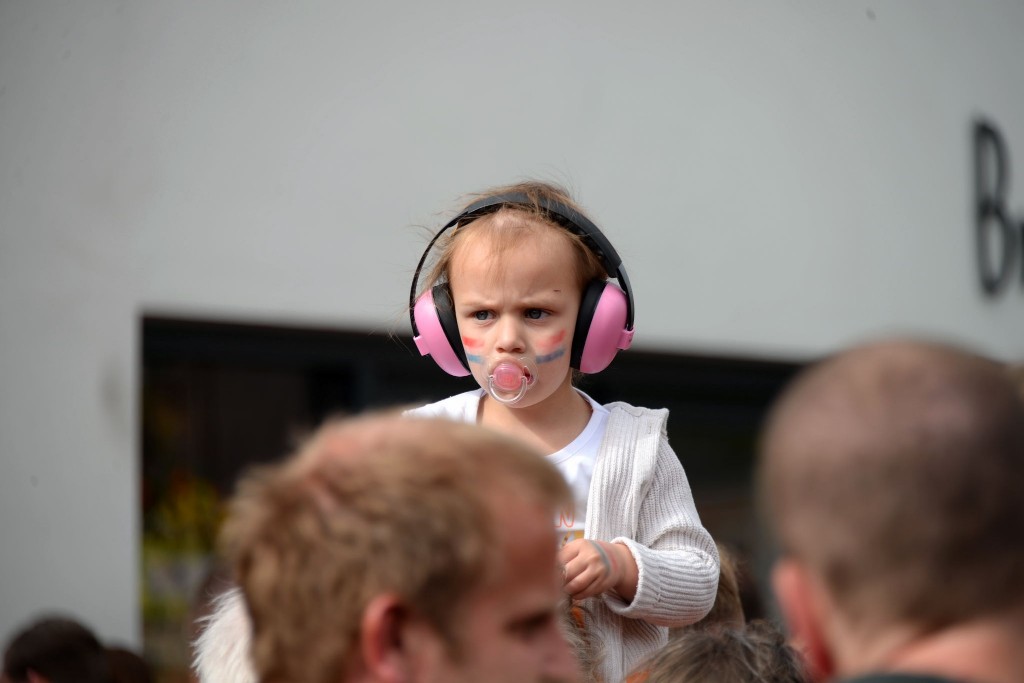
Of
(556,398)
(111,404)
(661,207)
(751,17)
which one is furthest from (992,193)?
(556,398)

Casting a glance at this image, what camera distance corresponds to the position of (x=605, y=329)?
7.27 feet

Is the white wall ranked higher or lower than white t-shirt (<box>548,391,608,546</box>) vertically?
higher

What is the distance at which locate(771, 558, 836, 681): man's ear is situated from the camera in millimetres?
1161

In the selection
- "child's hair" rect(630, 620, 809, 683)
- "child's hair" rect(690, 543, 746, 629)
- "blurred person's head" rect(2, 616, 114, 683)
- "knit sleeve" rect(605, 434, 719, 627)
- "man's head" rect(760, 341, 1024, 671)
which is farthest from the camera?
"blurred person's head" rect(2, 616, 114, 683)

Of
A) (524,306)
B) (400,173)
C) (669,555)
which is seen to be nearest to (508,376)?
(524,306)

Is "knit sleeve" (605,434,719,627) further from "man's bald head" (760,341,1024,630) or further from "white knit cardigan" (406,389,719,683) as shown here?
"man's bald head" (760,341,1024,630)

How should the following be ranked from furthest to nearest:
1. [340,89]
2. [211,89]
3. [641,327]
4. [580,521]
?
[641,327] < [340,89] < [211,89] < [580,521]

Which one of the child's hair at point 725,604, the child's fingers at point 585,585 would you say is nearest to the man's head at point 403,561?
the child's fingers at point 585,585

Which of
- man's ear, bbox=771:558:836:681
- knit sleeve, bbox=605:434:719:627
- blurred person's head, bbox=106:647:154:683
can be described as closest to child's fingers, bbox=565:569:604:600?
knit sleeve, bbox=605:434:719:627

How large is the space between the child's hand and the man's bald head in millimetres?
786

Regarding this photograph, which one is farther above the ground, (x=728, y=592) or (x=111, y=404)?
(x=111, y=404)

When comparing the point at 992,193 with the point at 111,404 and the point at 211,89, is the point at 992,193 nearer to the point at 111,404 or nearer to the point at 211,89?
the point at 211,89

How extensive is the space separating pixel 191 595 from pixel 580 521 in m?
2.79

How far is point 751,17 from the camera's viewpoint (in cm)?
621
